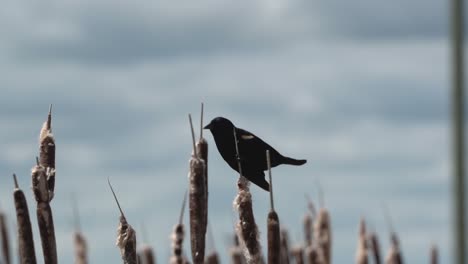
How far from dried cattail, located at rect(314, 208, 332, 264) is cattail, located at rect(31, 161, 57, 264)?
2.94 m

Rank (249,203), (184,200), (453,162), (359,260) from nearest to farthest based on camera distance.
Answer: (453,162), (184,200), (249,203), (359,260)

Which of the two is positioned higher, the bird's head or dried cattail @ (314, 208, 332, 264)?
the bird's head

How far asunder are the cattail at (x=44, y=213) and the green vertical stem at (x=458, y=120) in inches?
75.0

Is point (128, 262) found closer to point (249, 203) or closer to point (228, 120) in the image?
point (249, 203)

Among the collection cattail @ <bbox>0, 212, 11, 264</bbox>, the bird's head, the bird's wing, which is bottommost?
cattail @ <bbox>0, 212, 11, 264</bbox>

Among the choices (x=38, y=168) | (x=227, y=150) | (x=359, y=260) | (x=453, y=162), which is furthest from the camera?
(x=359, y=260)

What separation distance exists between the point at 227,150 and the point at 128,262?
7.29 feet

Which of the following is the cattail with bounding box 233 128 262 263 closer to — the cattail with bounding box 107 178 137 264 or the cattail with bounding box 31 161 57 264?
the cattail with bounding box 107 178 137 264

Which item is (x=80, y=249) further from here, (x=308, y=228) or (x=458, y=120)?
(x=458, y=120)

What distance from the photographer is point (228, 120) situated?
4777 mm

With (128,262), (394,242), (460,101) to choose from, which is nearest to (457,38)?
(460,101)

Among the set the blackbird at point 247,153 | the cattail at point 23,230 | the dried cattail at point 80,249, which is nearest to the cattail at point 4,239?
the dried cattail at point 80,249

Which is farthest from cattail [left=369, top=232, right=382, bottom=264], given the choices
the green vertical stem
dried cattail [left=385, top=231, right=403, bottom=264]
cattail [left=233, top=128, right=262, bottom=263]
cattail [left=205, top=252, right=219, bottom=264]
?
the green vertical stem

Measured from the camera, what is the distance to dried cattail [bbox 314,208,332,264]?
214 inches
